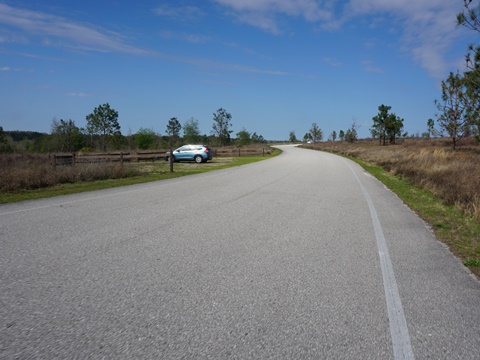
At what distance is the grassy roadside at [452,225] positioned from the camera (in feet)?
17.8

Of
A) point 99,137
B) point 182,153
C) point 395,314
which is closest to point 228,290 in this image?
point 395,314

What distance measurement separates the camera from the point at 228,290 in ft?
12.1

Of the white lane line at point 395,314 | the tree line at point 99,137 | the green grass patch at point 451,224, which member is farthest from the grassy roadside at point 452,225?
the tree line at point 99,137

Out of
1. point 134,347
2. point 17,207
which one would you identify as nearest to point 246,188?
point 17,207

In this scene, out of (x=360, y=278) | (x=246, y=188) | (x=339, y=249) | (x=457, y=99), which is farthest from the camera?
(x=457, y=99)

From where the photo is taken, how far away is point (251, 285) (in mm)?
3838

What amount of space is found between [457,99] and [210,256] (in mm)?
37563

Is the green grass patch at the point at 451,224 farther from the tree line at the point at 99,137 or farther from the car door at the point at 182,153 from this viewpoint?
the tree line at the point at 99,137

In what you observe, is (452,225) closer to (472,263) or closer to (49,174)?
(472,263)

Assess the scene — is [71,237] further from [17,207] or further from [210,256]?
[17,207]

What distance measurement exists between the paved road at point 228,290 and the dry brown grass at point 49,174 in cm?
594

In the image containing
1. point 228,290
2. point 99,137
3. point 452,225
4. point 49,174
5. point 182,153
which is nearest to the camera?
point 228,290

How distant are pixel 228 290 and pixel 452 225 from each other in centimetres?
620

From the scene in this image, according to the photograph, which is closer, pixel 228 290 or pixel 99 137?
pixel 228 290
